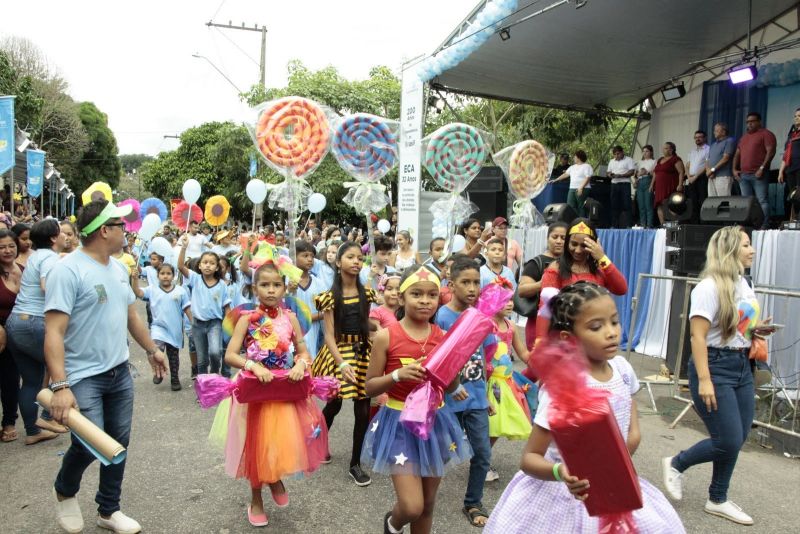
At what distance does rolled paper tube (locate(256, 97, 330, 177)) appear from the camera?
584 centimetres

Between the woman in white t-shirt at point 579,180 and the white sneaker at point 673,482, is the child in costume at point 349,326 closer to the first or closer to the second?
the white sneaker at point 673,482

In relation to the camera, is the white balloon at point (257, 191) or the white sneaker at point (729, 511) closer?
the white sneaker at point (729, 511)

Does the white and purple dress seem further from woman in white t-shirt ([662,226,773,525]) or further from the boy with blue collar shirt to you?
the boy with blue collar shirt

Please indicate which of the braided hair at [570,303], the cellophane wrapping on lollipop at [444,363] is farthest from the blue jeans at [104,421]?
the braided hair at [570,303]

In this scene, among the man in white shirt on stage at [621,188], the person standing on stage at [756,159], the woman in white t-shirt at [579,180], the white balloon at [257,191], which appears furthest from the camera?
the man in white shirt on stage at [621,188]

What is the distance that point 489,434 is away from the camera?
4.06 m

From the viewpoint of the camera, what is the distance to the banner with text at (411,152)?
12336 millimetres

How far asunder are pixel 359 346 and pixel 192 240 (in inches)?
308

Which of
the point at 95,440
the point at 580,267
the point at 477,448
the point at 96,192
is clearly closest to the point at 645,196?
the point at 580,267

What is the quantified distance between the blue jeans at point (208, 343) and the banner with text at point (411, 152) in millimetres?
5953

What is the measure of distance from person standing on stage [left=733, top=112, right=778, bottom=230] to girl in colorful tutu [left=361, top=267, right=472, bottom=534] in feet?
29.5

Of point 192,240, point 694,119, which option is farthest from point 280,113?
point 694,119

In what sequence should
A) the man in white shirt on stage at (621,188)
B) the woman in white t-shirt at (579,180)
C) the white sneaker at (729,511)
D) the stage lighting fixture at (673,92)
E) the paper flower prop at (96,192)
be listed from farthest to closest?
the stage lighting fixture at (673,92) → the man in white shirt on stage at (621,188) → the woman in white t-shirt at (579,180) → the paper flower prop at (96,192) → the white sneaker at (729,511)

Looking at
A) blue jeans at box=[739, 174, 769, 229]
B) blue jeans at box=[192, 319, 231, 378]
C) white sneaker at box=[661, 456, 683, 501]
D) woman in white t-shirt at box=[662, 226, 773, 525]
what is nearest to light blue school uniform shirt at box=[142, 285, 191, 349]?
blue jeans at box=[192, 319, 231, 378]
